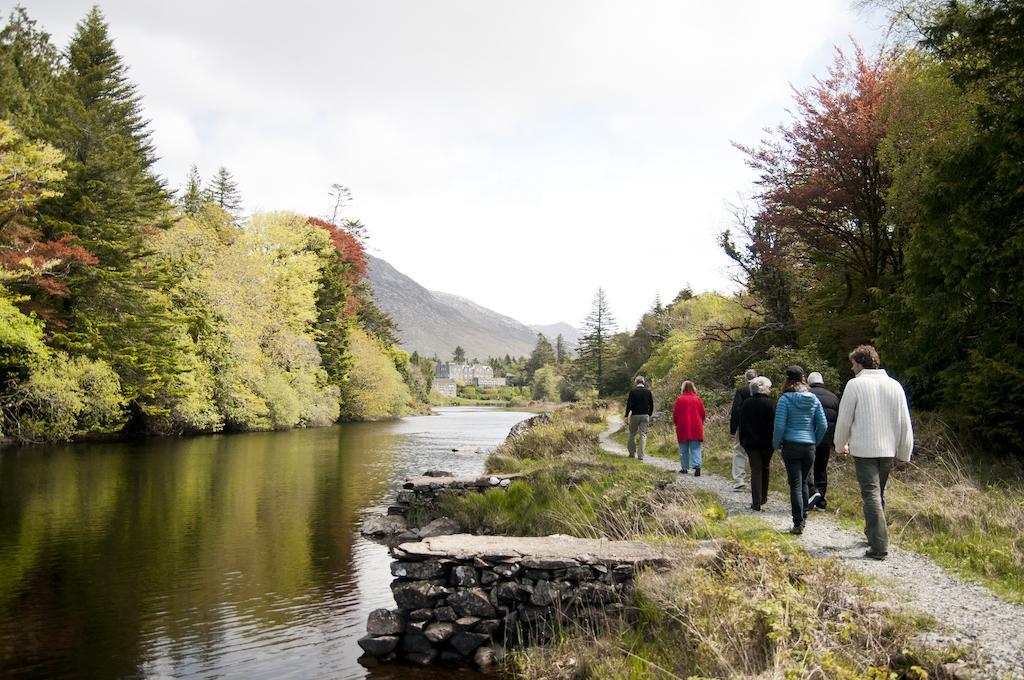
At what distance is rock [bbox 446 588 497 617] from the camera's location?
7.21 meters

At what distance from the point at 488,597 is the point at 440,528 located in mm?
5117

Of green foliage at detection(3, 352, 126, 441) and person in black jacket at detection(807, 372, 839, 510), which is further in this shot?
green foliage at detection(3, 352, 126, 441)

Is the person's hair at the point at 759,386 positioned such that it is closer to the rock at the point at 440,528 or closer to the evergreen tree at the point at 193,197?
the rock at the point at 440,528

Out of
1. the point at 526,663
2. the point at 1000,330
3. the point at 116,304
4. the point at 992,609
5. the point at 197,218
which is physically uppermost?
the point at 197,218

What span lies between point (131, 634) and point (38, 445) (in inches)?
906

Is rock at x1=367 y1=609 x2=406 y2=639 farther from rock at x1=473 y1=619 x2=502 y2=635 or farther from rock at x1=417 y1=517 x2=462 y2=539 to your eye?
rock at x1=417 y1=517 x2=462 y2=539

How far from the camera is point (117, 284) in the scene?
2895 centimetres

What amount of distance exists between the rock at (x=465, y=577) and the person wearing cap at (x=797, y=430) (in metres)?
3.63

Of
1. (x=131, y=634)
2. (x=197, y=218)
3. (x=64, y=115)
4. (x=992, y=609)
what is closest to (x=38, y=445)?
(x=64, y=115)

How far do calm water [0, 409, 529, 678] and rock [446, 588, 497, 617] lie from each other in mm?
849

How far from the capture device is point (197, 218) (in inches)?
1603

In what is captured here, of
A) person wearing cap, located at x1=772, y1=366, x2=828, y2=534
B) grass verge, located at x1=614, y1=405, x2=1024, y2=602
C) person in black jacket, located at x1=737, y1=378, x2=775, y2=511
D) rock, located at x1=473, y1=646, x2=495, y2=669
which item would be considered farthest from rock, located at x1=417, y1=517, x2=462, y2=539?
person wearing cap, located at x1=772, y1=366, x2=828, y2=534

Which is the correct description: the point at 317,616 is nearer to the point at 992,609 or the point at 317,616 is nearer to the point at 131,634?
the point at 131,634

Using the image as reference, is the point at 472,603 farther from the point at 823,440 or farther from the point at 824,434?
the point at 823,440
